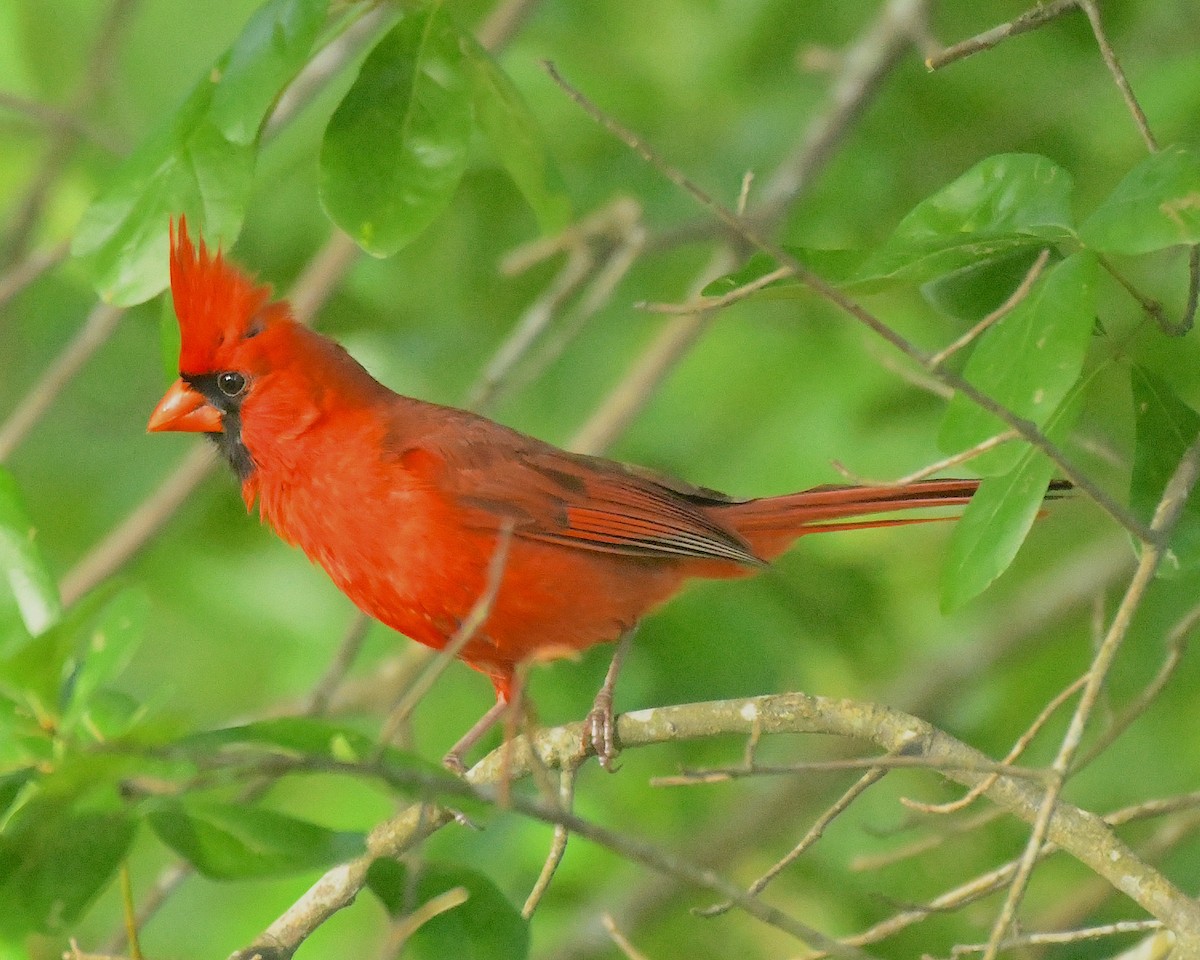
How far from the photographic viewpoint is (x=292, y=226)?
4805 mm

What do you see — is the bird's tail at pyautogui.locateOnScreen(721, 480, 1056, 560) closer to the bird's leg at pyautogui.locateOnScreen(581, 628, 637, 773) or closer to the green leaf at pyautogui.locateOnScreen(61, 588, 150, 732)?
the bird's leg at pyautogui.locateOnScreen(581, 628, 637, 773)

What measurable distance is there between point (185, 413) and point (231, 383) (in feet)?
0.36

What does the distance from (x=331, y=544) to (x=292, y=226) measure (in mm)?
1872

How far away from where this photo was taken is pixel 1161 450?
243cm

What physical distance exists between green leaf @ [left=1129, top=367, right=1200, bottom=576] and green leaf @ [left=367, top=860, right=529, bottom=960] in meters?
1.06

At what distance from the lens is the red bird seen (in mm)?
3145

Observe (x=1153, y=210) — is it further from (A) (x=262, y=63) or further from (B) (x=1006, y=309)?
(A) (x=262, y=63)

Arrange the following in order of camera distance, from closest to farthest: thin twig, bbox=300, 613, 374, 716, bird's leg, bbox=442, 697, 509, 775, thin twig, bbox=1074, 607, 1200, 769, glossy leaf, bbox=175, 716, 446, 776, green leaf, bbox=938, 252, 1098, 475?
glossy leaf, bbox=175, 716, 446, 776 → green leaf, bbox=938, 252, 1098, 475 → thin twig, bbox=1074, 607, 1200, 769 → bird's leg, bbox=442, 697, 509, 775 → thin twig, bbox=300, 613, 374, 716

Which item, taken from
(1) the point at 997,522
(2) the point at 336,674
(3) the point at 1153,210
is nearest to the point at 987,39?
(3) the point at 1153,210

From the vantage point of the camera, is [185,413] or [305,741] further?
[185,413]

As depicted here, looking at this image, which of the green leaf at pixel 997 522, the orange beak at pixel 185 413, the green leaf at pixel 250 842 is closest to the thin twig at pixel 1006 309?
the green leaf at pixel 997 522

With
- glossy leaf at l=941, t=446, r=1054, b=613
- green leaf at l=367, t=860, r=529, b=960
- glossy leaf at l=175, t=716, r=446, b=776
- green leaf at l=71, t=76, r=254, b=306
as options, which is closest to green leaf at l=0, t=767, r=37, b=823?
glossy leaf at l=175, t=716, r=446, b=776

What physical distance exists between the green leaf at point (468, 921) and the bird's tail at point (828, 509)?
1.33 metres

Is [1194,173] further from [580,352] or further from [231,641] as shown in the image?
[231,641]
